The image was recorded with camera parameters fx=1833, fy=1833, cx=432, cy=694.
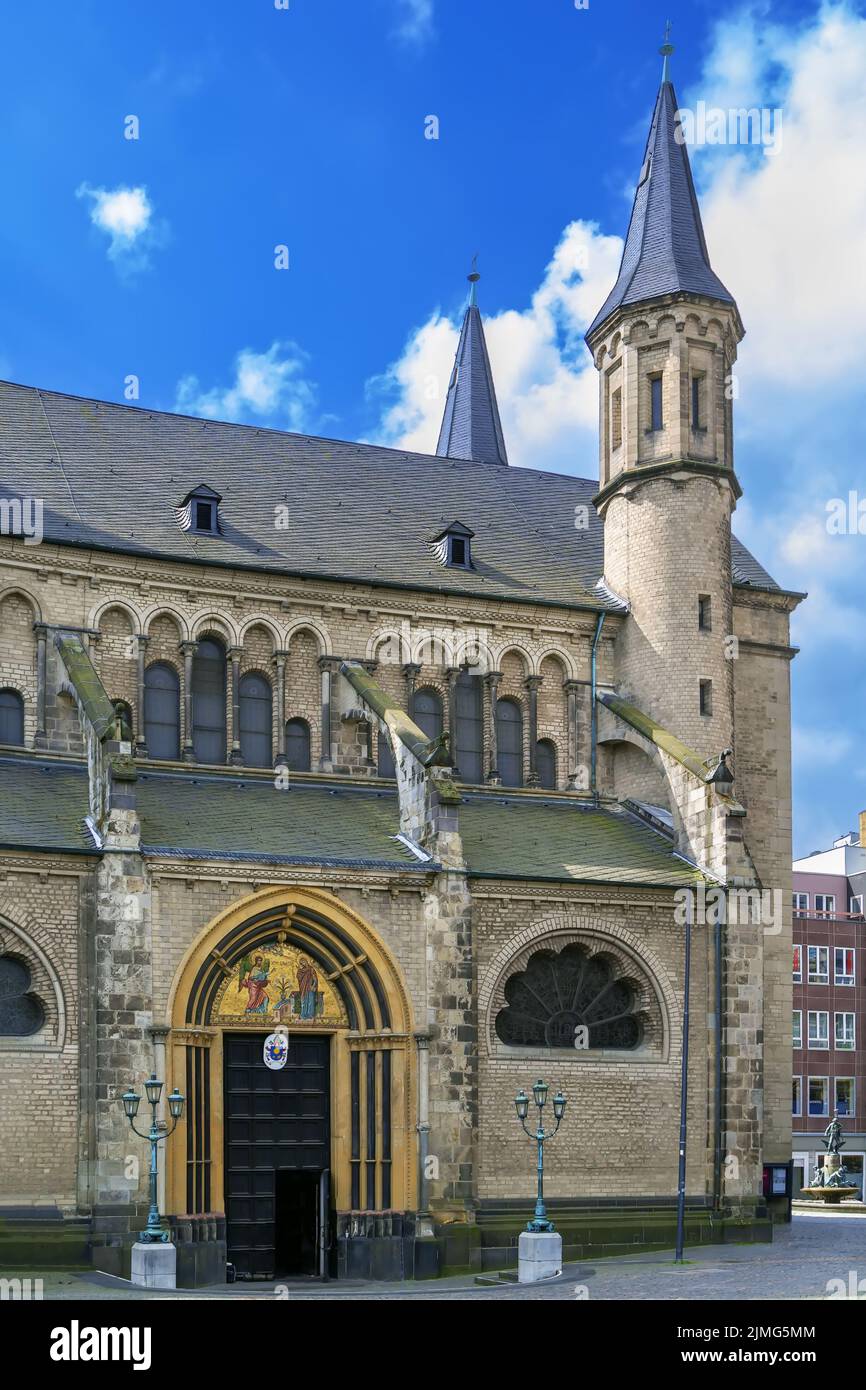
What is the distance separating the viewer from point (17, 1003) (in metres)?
30.6

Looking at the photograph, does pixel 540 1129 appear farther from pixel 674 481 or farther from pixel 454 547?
pixel 674 481

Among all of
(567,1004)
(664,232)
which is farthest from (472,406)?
(567,1004)

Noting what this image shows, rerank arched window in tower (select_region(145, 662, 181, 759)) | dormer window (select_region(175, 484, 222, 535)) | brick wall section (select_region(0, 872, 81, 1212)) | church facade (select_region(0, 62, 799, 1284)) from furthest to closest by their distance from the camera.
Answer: dormer window (select_region(175, 484, 222, 535)) → arched window in tower (select_region(145, 662, 181, 759)) → church facade (select_region(0, 62, 799, 1284)) → brick wall section (select_region(0, 872, 81, 1212))

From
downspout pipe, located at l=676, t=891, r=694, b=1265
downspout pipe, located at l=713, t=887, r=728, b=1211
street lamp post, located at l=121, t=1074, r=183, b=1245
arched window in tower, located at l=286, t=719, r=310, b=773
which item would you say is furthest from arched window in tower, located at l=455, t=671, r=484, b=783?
street lamp post, located at l=121, t=1074, r=183, b=1245

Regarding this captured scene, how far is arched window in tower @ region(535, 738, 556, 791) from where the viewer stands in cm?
4044

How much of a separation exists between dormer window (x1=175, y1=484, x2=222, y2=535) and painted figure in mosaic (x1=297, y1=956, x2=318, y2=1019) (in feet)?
34.6

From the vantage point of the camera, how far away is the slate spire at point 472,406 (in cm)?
5900

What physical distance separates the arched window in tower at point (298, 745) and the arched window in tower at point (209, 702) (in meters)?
1.40

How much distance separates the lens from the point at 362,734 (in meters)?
38.5

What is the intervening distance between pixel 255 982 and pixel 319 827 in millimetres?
3604

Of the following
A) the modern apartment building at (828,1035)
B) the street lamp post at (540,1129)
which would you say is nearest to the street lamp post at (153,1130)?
the street lamp post at (540,1129)

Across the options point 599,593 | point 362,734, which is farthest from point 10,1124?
point 599,593

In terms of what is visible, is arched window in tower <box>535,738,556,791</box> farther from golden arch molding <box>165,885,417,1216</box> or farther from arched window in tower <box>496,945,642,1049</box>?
golden arch molding <box>165,885,417,1216</box>

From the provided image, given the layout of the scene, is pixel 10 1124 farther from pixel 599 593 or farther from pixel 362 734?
pixel 599 593
